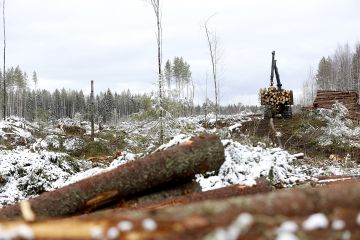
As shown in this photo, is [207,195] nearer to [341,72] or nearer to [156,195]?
[156,195]

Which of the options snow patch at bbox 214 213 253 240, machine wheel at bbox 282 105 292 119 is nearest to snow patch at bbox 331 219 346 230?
snow patch at bbox 214 213 253 240

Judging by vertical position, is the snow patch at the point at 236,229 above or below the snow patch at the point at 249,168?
above

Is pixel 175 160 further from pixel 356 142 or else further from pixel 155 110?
pixel 356 142

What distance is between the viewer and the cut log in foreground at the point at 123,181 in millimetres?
4691

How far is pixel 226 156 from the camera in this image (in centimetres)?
857

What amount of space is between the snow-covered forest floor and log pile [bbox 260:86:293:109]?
4.71 ft

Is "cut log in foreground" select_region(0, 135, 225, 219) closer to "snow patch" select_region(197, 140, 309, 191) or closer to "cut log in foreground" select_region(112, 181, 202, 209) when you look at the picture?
"cut log in foreground" select_region(112, 181, 202, 209)

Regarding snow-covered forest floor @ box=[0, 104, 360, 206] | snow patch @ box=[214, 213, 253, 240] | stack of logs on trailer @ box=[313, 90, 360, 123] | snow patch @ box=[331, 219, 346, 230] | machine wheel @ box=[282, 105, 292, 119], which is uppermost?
stack of logs on trailer @ box=[313, 90, 360, 123]

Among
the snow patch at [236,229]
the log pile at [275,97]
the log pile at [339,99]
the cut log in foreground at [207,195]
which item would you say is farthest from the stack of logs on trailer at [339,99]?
the snow patch at [236,229]

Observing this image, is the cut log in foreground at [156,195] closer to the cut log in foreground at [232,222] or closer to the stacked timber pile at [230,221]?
the stacked timber pile at [230,221]

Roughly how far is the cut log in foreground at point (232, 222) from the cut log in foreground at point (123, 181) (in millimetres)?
2526

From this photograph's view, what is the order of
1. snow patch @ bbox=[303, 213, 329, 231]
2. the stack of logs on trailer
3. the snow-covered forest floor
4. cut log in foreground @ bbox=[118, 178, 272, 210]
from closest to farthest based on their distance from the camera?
snow patch @ bbox=[303, 213, 329, 231] → cut log in foreground @ bbox=[118, 178, 272, 210] → the snow-covered forest floor → the stack of logs on trailer

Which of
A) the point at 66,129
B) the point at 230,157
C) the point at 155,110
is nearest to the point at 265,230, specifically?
the point at 230,157

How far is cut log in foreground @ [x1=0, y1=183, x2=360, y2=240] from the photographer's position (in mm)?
2131
